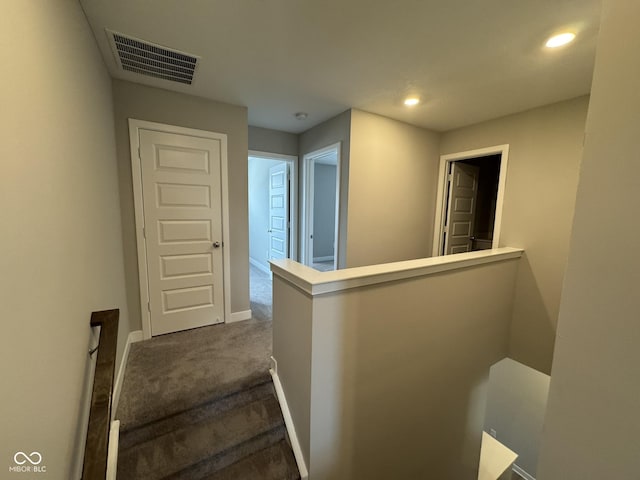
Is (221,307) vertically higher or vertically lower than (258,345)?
higher

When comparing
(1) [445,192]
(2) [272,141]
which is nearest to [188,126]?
(2) [272,141]

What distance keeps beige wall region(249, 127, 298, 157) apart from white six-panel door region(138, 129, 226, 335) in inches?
36.8

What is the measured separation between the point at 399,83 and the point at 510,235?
7.00ft

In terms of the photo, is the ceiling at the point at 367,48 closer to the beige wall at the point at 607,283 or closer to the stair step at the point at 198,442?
the beige wall at the point at 607,283

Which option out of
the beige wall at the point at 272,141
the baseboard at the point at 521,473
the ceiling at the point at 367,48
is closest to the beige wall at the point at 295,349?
the ceiling at the point at 367,48

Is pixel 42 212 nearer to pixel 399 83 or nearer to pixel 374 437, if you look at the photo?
pixel 374 437

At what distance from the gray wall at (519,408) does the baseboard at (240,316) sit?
3835 mm

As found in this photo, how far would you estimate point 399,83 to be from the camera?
87.1 inches

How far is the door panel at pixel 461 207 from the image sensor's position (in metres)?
3.60

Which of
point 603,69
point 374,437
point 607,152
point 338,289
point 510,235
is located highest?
point 603,69

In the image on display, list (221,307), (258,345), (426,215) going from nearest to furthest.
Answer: (258,345), (221,307), (426,215)

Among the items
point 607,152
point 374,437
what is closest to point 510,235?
point 374,437

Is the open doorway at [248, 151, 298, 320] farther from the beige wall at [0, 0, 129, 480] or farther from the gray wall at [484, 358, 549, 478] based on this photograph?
the gray wall at [484, 358, 549, 478]

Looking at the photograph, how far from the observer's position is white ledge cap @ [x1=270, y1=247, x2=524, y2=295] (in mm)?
1358
